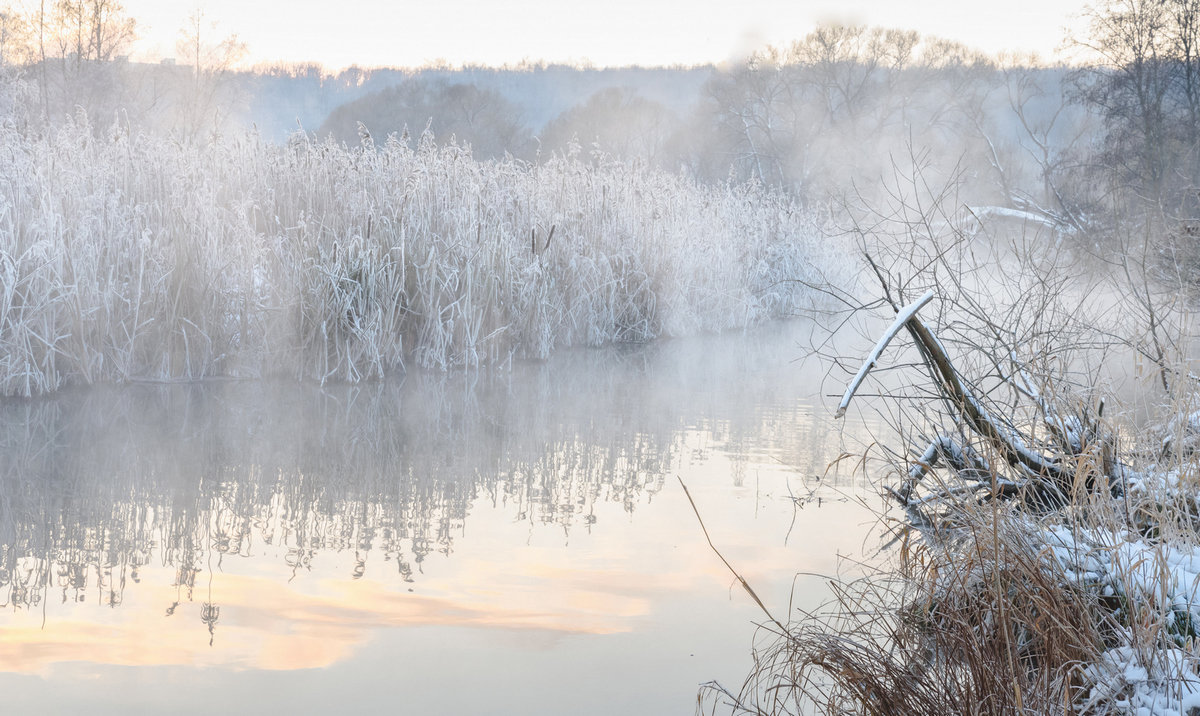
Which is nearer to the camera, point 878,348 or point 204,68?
point 878,348

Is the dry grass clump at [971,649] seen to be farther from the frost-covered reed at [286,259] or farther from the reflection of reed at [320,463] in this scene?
the frost-covered reed at [286,259]

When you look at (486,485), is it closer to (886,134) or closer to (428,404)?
(428,404)

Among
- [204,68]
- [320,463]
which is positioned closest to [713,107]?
[204,68]

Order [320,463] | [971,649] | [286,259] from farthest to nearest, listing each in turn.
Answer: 1. [286,259]
2. [320,463]
3. [971,649]

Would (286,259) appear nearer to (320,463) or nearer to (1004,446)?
(320,463)

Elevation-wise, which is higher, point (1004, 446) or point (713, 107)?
point (713, 107)

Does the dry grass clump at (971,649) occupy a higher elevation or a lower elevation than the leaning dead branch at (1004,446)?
lower

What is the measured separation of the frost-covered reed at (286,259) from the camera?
4961 mm

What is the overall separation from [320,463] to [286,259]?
2.12 meters

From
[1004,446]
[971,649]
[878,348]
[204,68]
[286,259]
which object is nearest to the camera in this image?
[971,649]

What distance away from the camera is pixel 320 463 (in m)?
3.81

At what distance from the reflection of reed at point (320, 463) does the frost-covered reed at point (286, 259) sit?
1.06ft

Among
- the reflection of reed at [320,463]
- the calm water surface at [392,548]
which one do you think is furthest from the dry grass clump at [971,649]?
the reflection of reed at [320,463]

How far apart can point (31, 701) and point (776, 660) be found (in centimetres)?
137
